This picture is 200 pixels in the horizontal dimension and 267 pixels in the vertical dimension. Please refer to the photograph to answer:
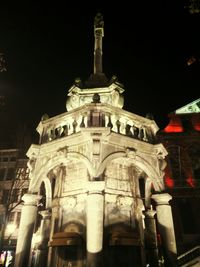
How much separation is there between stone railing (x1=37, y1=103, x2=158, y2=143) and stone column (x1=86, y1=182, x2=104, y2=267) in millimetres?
2882

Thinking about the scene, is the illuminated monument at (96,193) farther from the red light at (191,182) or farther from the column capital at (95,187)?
the red light at (191,182)

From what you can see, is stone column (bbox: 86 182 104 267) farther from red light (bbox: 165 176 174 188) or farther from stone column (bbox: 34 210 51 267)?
red light (bbox: 165 176 174 188)

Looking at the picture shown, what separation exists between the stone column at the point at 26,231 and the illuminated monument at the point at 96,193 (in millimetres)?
24

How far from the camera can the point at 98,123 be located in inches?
423

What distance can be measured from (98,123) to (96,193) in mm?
3212

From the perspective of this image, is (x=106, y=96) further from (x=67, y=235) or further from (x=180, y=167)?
(x=180, y=167)

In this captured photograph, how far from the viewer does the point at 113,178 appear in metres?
10.7

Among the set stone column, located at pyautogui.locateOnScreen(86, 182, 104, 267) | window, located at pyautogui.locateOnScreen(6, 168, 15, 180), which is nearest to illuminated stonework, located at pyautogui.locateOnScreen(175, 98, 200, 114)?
window, located at pyautogui.locateOnScreen(6, 168, 15, 180)

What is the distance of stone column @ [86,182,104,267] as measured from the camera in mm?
8011

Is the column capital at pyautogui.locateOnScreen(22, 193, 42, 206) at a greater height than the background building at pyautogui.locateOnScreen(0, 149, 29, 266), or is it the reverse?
the background building at pyautogui.locateOnScreen(0, 149, 29, 266)

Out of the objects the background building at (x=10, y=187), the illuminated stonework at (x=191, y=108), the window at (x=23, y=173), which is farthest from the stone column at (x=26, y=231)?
the illuminated stonework at (x=191, y=108)

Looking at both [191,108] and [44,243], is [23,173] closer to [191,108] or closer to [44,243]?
[44,243]

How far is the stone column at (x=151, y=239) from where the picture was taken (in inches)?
444

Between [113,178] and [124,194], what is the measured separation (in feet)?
2.75
